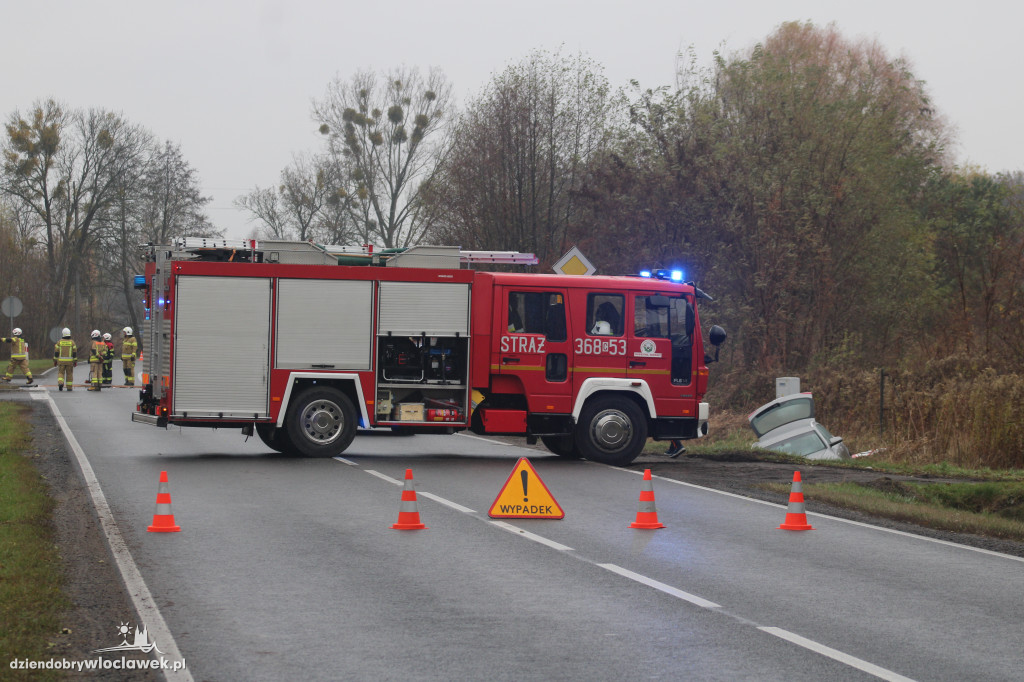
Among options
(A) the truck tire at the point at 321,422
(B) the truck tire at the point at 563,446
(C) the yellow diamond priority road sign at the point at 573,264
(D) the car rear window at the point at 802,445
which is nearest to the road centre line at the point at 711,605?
(A) the truck tire at the point at 321,422

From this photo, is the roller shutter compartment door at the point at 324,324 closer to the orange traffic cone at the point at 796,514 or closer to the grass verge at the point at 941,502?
the grass verge at the point at 941,502

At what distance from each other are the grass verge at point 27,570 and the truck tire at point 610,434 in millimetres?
7299

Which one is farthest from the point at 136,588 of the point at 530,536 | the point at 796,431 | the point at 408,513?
the point at 796,431

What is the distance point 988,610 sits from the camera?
764 centimetres

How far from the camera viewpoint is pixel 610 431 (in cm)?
1711

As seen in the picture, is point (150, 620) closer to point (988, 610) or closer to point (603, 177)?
point (988, 610)

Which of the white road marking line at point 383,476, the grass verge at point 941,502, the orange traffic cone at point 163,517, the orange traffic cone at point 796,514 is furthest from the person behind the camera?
the white road marking line at point 383,476

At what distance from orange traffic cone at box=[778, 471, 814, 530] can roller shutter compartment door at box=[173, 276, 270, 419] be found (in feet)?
26.5

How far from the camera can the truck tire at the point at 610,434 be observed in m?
17.1

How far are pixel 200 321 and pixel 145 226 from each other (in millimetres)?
60667

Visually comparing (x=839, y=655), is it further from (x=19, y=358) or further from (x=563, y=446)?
(x=19, y=358)

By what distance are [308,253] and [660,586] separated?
10203mm

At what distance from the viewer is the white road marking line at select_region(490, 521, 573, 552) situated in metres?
9.80

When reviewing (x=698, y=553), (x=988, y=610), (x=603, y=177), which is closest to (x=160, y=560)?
(x=698, y=553)
